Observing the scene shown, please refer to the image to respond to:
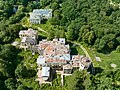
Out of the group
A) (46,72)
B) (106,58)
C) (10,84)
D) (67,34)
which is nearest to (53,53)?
(46,72)

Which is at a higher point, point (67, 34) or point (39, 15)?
point (39, 15)

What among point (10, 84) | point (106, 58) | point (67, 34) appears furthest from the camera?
point (67, 34)

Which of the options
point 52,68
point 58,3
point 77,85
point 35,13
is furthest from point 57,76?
point 58,3

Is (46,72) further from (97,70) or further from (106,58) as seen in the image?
(106,58)

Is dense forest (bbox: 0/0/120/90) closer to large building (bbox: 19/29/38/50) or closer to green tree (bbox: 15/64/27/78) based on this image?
green tree (bbox: 15/64/27/78)

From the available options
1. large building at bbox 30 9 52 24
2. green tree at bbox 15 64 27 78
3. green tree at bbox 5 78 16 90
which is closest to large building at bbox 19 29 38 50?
green tree at bbox 15 64 27 78

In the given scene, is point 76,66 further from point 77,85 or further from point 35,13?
point 35,13
